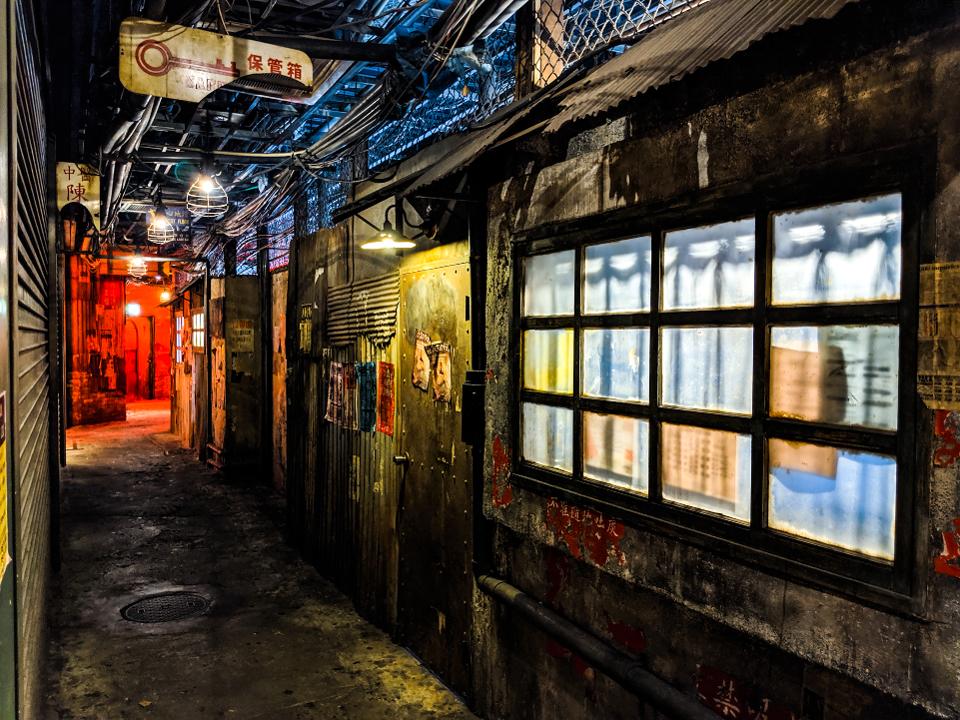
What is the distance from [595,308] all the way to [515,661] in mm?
2643

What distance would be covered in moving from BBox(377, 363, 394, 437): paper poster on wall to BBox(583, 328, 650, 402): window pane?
2.97 m

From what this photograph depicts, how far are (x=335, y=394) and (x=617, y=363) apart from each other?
188 inches

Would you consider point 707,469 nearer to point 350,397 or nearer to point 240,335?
point 350,397

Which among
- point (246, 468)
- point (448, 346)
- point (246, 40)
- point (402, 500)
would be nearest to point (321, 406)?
point (402, 500)

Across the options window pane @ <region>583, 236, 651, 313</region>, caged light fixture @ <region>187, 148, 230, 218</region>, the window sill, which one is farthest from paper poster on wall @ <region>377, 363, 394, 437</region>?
caged light fixture @ <region>187, 148, 230, 218</region>

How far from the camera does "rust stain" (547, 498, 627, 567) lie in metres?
3.78

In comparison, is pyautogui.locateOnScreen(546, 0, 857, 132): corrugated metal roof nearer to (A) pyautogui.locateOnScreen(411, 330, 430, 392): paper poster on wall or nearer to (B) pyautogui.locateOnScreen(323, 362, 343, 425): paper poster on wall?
(A) pyautogui.locateOnScreen(411, 330, 430, 392): paper poster on wall

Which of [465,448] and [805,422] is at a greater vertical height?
[805,422]

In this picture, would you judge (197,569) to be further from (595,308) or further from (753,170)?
(753,170)

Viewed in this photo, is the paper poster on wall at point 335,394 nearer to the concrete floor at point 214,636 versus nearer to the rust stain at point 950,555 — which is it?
the concrete floor at point 214,636

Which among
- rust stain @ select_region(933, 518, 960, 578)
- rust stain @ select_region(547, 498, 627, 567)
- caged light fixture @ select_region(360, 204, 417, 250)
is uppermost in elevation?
caged light fixture @ select_region(360, 204, 417, 250)

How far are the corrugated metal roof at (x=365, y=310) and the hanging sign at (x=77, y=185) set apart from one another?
400cm

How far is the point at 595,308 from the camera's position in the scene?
3990 mm

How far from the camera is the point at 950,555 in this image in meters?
2.26
